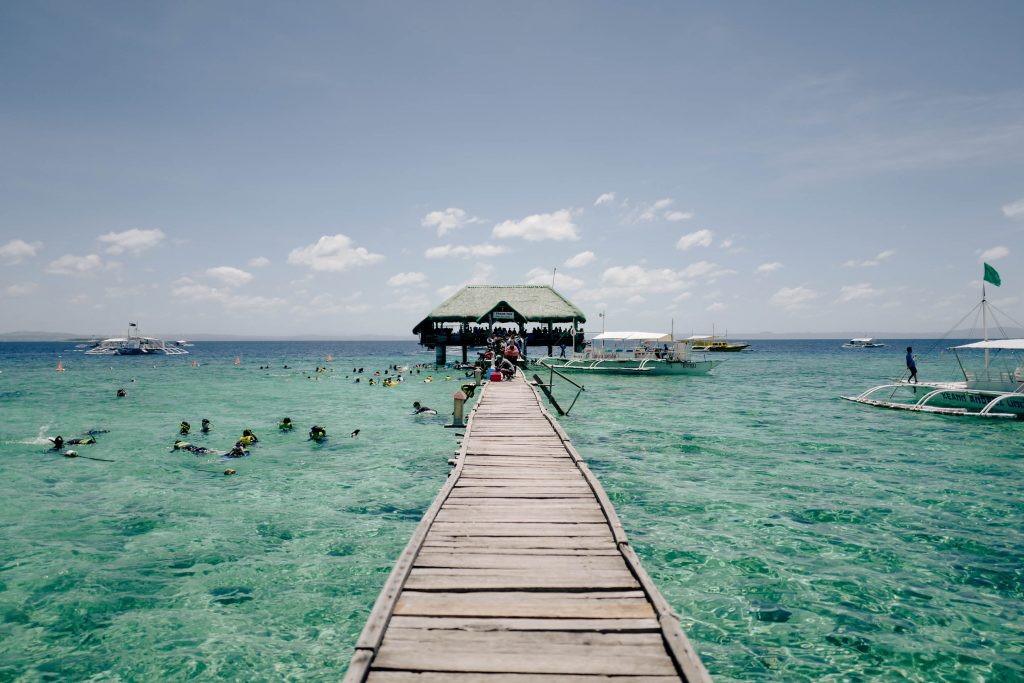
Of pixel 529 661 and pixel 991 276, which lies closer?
pixel 529 661

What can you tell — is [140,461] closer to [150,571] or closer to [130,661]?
[150,571]

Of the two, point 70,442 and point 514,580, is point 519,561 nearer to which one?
point 514,580

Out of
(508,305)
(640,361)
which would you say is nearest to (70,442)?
(508,305)

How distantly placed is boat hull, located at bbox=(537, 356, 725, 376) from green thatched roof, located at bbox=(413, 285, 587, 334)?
553 cm

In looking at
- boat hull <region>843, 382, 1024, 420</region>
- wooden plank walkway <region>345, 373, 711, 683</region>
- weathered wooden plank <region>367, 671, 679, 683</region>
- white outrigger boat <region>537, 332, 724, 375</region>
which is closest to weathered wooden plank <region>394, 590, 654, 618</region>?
wooden plank walkway <region>345, 373, 711, 683</region>

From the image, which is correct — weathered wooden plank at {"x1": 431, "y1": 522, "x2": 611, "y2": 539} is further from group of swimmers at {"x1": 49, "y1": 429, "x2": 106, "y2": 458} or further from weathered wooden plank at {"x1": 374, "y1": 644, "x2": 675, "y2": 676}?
group of swimmers at {"x1": 49, "y1": 429, "x2": 106, "y2": 458}

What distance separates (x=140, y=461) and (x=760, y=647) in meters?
16.9

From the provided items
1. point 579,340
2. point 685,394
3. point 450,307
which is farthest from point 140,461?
point 579,340

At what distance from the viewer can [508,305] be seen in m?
46.8

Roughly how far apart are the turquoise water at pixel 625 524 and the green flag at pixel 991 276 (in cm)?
749

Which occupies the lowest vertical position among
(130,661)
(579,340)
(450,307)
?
(130,661)

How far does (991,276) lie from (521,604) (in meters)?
28.9

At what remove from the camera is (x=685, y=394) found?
3275 centimetres

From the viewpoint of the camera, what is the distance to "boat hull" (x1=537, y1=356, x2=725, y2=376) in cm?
4216
